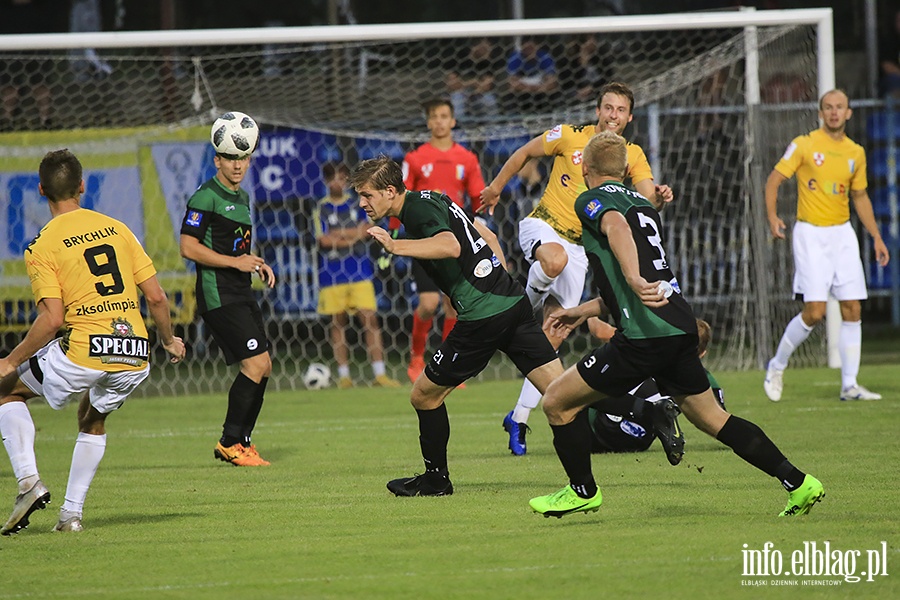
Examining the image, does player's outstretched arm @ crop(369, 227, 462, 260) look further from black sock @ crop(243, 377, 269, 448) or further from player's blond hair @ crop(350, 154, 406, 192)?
black sock @ crop(243, 377, 269, 448)

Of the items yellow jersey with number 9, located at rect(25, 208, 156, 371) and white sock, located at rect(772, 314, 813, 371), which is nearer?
yellow jersey with number 9, located at rect(25, 208, 156, 371)

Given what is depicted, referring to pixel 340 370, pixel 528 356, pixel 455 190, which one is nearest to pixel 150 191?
pixel 340 370

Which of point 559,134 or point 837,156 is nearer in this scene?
point 559,134

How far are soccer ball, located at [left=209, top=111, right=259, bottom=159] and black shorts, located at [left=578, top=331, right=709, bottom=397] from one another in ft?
11.6

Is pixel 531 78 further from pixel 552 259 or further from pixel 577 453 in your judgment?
pixel 577 453

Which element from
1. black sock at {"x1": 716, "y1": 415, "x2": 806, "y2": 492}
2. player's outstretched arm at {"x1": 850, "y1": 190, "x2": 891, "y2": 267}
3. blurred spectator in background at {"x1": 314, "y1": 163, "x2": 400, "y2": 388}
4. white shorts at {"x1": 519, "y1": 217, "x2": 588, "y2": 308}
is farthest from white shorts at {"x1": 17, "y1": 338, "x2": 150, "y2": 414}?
blurred spectator in background at {"x1": 314, "y1": 163, "x2": 400, "y2": 388}

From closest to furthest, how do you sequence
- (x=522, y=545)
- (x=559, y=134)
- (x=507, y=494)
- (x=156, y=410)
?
1. (x=522, y=545)
2. (x=507, y=494)
3. (x=559, y=134)
4. (x=156, y=410)

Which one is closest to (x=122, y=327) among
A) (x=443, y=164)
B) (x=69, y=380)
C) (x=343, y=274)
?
(x=69, y=380)

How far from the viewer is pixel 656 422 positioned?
273 inches

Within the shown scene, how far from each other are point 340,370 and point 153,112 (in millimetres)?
4570

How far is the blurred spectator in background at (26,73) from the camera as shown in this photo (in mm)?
15047

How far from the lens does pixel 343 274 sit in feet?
45.5

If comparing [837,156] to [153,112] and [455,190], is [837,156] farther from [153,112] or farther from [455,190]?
[153,112]

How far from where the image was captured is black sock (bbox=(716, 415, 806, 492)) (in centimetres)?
570
